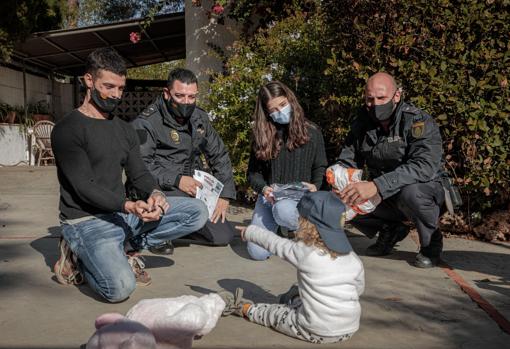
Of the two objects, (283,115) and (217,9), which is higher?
(217,9)

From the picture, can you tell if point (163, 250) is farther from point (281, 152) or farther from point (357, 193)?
point (357, 193)

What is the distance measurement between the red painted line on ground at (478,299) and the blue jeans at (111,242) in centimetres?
209

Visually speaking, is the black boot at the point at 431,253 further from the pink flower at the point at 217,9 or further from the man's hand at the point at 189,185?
the pink flower at the point at 217,9

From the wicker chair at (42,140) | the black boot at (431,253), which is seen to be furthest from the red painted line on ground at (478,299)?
the wicker chair at (42,140)

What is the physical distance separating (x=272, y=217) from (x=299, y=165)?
0.53 m

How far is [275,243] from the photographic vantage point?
2.82 m

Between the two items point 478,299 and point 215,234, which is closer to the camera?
point 478,299

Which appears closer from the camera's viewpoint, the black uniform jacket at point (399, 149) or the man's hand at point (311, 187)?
the black uniform jacket at point (399, 149)

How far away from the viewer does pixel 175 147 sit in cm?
481

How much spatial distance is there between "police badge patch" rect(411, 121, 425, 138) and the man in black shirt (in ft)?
6.48

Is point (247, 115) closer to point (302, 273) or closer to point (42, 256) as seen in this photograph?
point (42, 256)

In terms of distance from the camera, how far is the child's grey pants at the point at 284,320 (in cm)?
278

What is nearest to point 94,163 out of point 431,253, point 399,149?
point 399,149

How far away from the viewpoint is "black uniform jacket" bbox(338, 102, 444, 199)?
4.13 meters
